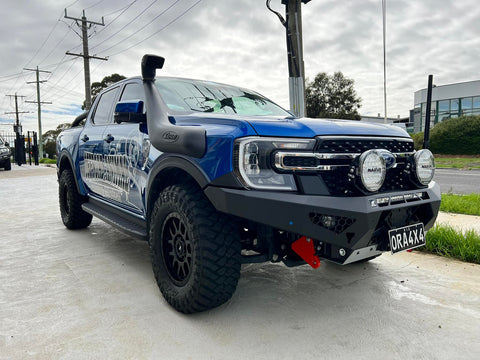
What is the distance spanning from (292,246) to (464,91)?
37.1 meters

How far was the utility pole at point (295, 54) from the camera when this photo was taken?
664 cm

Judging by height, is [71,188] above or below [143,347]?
above

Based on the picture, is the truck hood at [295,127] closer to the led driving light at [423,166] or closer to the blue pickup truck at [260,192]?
the blue pickup truck at [260,192]

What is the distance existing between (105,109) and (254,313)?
280 cm

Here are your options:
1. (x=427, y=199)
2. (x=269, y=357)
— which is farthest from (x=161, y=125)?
(x=427, y=199)

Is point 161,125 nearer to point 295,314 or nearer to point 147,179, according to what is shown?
point 147,179

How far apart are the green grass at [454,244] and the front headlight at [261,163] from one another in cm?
231

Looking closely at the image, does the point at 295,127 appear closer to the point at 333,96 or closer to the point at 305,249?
the point at 305,249

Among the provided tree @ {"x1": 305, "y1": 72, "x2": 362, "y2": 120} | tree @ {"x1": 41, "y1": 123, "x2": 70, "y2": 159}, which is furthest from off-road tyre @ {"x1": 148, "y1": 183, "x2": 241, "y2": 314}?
tree @ {"x1": 41, "y1": 123, "x2": 70, "y2": 159}

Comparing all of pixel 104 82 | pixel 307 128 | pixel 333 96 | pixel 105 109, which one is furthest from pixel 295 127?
pixel 104 82

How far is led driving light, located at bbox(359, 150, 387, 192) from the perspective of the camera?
207 centimetres

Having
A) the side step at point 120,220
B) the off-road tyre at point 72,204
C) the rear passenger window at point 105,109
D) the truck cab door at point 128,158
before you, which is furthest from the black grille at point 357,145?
the off-road tyre at point 72,204

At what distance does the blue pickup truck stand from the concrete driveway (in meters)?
0.26

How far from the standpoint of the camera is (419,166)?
246cm
